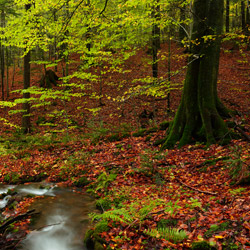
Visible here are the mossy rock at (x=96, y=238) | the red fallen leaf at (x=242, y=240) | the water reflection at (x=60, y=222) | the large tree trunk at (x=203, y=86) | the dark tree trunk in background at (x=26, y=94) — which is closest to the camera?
the red fallen leaf at (x=242, y=240)

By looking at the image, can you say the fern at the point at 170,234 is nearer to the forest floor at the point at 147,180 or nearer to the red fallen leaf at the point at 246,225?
the forest floor at the point at 147,180

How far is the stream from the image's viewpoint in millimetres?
4594

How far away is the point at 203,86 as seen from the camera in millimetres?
8094

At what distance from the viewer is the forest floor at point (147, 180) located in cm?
376

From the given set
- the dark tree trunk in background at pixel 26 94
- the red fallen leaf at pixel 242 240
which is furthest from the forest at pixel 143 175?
the dark tree trunk in background at pixel 26 94

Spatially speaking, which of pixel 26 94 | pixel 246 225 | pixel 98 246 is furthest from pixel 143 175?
pixel 26 94

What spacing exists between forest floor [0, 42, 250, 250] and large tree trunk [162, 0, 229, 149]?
58 cm

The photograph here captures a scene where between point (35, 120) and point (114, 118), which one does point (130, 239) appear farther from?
point (35, 120)

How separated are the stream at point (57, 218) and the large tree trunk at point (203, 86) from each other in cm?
398

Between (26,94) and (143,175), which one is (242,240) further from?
(26,94)

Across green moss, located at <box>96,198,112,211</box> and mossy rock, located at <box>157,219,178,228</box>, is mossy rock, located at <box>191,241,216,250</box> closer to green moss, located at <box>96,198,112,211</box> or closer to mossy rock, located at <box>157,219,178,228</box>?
mossy rock, located at <box>157,219,178,228</box>

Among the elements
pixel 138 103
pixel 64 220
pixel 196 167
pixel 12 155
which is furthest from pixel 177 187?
pixel 138 103

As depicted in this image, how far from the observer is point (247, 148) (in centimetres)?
651

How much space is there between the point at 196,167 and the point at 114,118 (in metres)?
10.1
